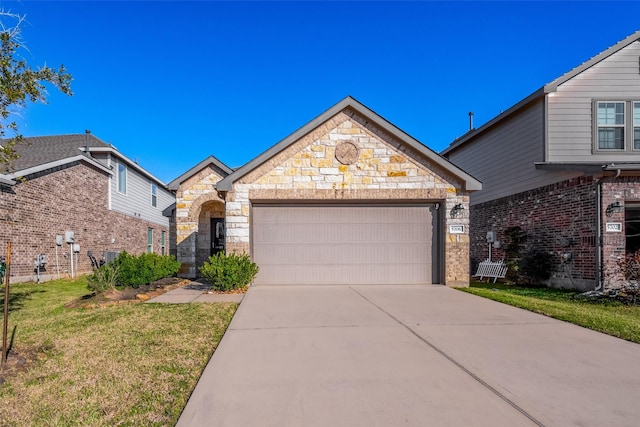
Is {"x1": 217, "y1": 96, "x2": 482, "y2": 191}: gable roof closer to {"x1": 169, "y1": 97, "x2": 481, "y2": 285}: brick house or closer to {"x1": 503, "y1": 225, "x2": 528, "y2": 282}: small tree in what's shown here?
{"x1": 169, "y1": 97, "x2": 481, "y2": 285}: brick house

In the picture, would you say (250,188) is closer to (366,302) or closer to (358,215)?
(358,215)

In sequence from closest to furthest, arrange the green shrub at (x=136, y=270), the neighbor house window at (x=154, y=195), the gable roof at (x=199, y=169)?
the green shrub at (x=136, y=270) → the gable roof at (x=199, y=169) → the neighbor house window at (x=154, y=195)

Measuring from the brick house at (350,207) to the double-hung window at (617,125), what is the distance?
4.86 metres

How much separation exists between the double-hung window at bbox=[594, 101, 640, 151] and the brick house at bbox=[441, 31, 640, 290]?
0.09ft

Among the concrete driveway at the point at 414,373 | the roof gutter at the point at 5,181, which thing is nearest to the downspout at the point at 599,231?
the concrete driveway at the point at 414,373

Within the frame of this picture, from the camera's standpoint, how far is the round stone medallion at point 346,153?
33.8 ft

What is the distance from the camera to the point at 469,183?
10.2 metres

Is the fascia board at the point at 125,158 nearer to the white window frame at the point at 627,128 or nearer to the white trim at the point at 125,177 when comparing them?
the white trim at the point at 125,177

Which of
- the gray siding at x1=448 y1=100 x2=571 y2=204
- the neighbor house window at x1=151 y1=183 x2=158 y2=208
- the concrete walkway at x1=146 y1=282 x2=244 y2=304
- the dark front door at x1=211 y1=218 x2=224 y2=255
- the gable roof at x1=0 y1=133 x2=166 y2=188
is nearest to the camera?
the concrete walkway at x1=146 y1=282 x2=244 y2=304

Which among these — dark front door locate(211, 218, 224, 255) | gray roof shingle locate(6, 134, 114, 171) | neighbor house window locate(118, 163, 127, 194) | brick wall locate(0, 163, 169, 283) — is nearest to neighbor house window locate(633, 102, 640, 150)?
dark front door locate(211, 218, 224, 255)

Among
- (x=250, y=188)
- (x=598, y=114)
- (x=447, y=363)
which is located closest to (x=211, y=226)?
(x=250, y=188)

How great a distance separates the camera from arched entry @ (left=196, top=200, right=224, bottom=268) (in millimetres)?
13664

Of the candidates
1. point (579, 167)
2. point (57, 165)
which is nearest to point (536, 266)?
point (579, 167)

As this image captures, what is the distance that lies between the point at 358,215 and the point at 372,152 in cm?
186
